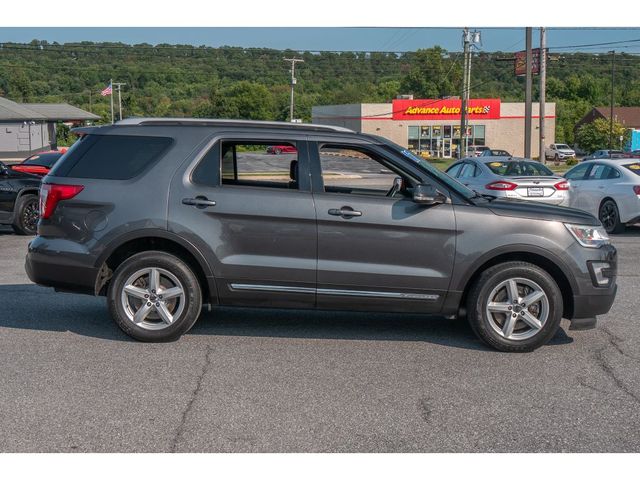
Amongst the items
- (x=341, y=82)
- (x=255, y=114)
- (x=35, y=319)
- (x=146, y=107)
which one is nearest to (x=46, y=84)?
(x=146, y=107)

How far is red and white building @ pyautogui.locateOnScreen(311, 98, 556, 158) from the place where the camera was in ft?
285

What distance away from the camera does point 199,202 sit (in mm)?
7059

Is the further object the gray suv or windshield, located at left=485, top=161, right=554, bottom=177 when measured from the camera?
windshield, located at left=485, top=161, right=554, bottom=177

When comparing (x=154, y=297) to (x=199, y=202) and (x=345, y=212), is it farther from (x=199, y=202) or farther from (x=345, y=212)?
(x=345, y=212)

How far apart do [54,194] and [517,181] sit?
11.3 m

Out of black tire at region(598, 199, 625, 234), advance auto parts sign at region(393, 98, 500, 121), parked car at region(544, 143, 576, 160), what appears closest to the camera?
black tire at region(598, 199, 625, 234)

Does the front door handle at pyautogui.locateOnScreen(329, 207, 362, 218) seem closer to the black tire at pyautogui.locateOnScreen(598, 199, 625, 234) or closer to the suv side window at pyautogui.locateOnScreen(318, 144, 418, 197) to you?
the suv side window at pyautogui.locateOnScreen(318, 144, 418, 197)

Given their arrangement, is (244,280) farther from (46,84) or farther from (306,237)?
(46,84)

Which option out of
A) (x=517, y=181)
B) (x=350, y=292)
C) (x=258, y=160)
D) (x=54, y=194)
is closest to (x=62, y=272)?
(x=54, y=194)

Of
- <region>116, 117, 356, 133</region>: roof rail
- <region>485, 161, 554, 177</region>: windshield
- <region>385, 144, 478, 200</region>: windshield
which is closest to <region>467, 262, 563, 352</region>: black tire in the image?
<region>385, 144, 478, 200</region>: windshield

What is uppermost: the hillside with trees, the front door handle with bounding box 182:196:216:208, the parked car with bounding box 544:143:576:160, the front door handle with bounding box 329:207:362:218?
the hillside with trees

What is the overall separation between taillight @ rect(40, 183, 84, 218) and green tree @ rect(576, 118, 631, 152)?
A: 81.8m

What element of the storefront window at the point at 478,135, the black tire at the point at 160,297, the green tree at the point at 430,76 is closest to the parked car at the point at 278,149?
the black tire at the point at 160,297

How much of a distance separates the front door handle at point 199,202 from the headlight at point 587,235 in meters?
3.00
